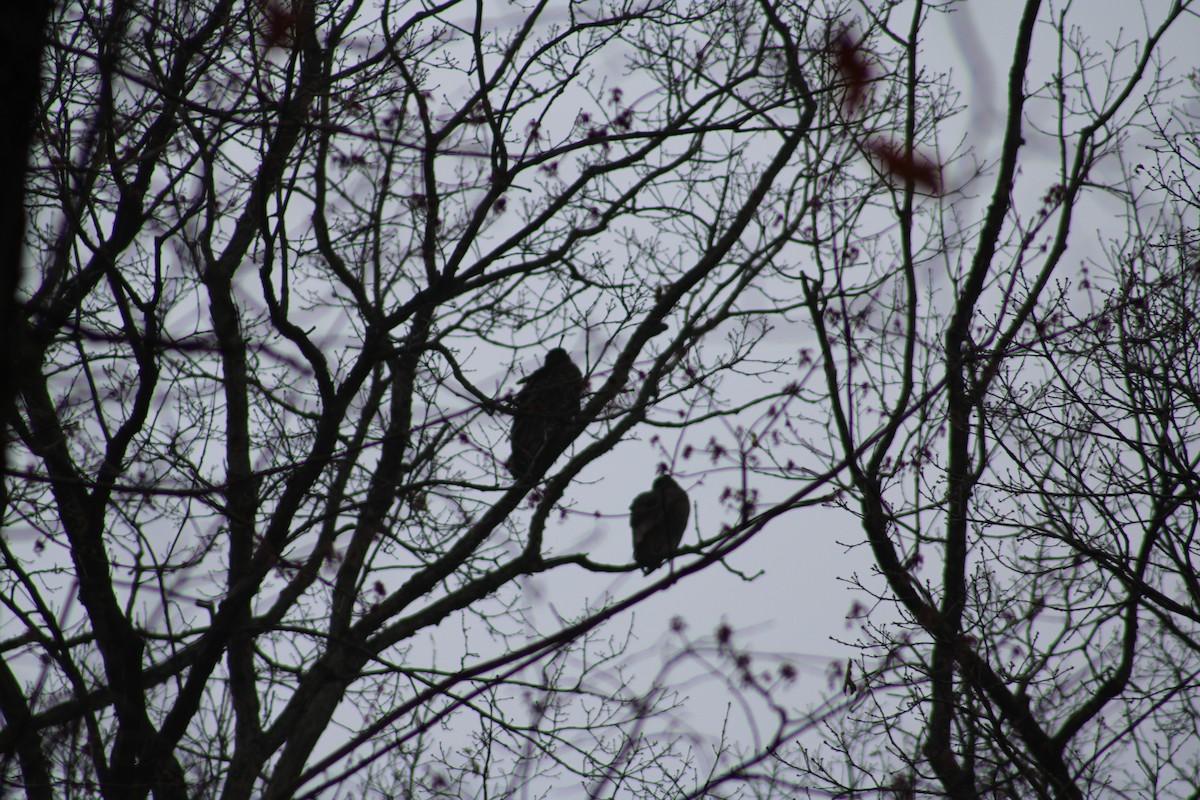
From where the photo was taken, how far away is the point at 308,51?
493 cm

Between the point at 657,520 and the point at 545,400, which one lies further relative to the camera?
the point at 657,520

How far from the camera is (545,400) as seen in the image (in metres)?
6.44

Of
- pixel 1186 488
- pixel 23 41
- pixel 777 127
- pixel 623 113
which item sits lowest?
pixel 23 41

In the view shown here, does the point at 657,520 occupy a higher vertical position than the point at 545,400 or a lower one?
higher

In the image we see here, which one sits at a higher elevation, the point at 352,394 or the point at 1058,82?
the point at 1058,82

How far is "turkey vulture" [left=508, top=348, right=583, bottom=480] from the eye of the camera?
562 centimetres

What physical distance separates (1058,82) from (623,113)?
2.73 m

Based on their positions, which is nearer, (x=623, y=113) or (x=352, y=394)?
(x=352, y=394)

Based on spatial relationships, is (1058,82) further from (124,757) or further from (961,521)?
(124,757)

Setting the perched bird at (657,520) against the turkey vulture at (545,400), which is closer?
the turkey vulture at (545,400)

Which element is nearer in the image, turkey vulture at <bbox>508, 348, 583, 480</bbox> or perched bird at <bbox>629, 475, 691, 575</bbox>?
turkey vulture at <bbox>508, 348, 583, 480</bbox>

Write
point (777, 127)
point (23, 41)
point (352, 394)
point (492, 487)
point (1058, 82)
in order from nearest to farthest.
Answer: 1. point (23, 41)
2. point (777, 127)
3. point (492, 487)
4. point (352, 394)
5. point (1058, 82)

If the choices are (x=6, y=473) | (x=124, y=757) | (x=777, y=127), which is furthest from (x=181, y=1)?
(x=6, y=473)

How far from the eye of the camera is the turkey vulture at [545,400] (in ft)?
18.4
